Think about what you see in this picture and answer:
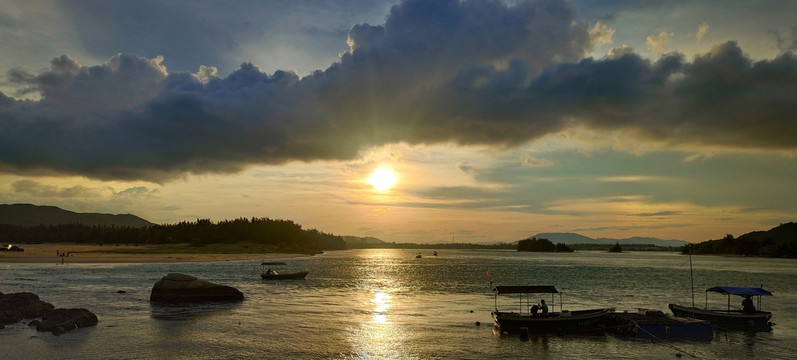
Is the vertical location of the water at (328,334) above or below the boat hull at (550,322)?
below

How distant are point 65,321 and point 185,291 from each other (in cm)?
1760

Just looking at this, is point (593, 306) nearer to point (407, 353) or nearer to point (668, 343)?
point (668, 343)

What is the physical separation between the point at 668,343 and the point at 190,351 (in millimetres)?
36037

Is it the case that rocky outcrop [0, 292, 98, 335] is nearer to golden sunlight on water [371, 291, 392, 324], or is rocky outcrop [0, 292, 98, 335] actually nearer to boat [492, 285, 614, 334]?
golden sunlight on water [371, 291, 392, 324]

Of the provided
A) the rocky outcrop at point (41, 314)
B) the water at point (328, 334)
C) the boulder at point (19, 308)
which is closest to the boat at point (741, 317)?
the water at point (328, 334)

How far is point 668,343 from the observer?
3878 centimetres

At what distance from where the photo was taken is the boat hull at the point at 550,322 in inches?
1636

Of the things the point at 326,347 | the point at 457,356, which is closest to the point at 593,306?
the point at 457,356

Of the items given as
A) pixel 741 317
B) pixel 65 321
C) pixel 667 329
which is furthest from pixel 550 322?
pixel 65 321

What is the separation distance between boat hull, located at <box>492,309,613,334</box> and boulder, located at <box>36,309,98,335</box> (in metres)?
34.1

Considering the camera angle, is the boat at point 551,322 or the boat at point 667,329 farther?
the boat at point 551,322

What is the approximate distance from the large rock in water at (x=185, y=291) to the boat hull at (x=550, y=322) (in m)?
33.0

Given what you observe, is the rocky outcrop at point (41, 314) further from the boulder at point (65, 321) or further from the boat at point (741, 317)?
the boat at point (741, 317)

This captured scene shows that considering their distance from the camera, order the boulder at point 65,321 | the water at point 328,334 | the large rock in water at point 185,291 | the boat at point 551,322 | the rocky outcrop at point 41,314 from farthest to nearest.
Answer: the large rock in water at point 185,291 < the boat at point 551,322 < the rocky outcrop at point 41,314 < the boulder at point 65,321 < the water at point 328,334
